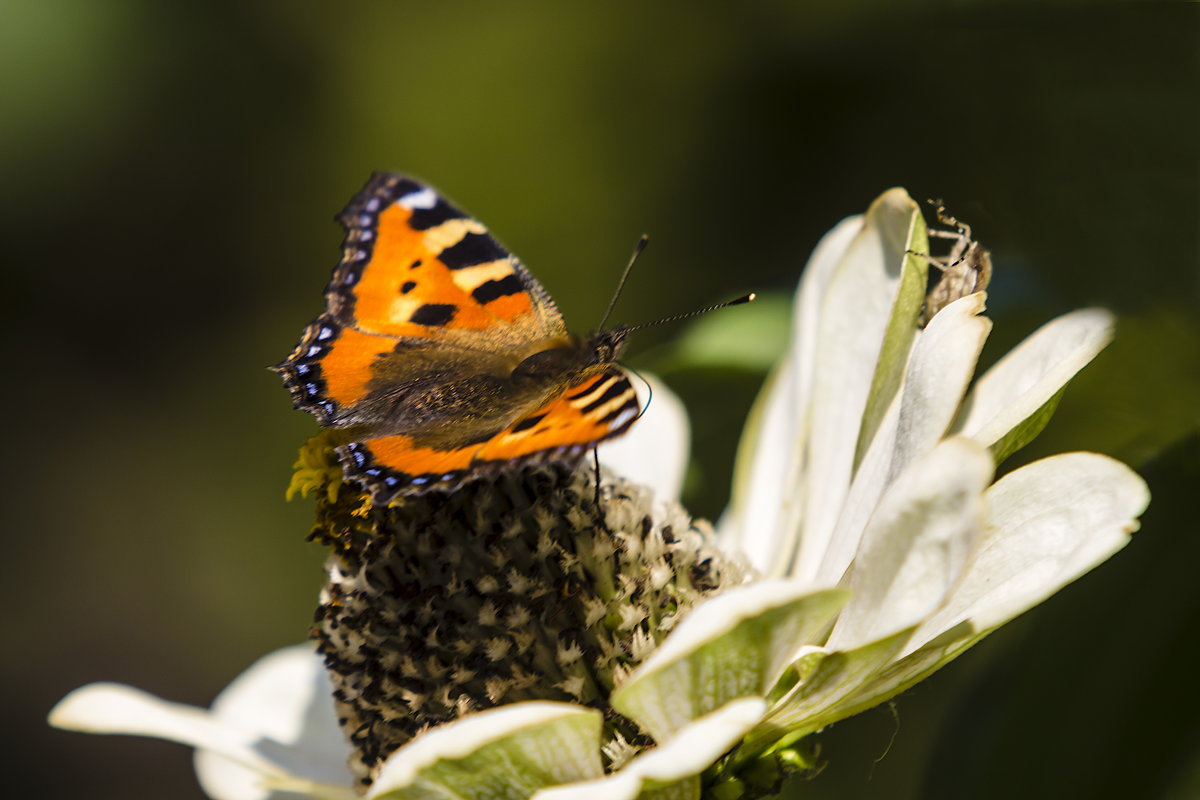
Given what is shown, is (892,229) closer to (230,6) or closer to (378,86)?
(378,86)

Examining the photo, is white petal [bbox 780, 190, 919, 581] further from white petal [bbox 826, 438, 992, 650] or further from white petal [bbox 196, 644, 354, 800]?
white petal [bbox 196, 644, 354, 800]

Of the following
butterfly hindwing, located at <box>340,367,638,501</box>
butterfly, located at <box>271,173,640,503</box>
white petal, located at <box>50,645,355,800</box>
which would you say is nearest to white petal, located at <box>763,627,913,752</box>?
butterfly hindwing, located at <box>340,367,638,501</box>

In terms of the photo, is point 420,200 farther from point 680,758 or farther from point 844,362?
point 680,758

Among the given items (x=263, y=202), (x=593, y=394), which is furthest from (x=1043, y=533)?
(x=263, y=202)

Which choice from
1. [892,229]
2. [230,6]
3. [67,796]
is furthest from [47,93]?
[892,229]

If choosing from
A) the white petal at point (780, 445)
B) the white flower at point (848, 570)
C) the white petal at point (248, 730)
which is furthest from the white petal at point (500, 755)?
the white petal at point (780, 445)
